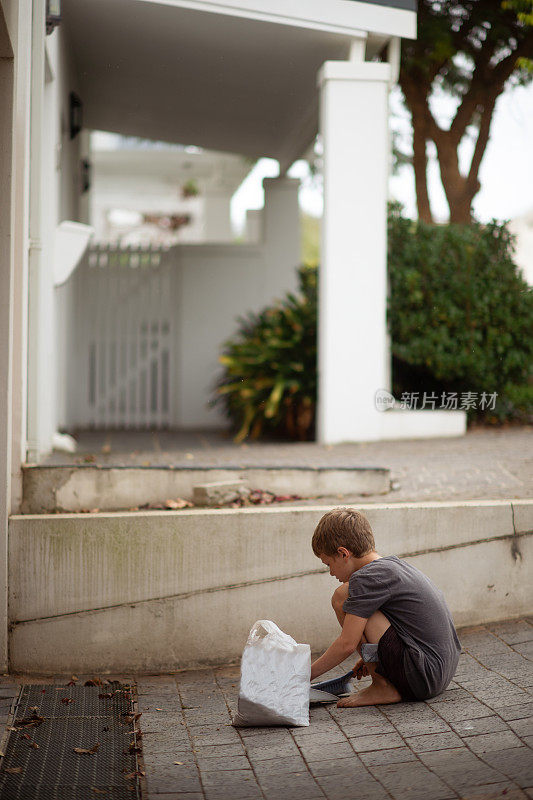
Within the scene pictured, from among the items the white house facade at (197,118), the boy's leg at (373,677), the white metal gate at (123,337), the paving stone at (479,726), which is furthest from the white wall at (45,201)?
the paving stone at (479,726)

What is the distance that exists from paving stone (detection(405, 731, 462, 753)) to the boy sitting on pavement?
33cm

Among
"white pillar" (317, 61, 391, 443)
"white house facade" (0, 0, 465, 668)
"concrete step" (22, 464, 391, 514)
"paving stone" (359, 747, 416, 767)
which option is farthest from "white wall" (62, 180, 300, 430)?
"paving stone" (359, 747, 416, 767)

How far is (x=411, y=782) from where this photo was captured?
334cm

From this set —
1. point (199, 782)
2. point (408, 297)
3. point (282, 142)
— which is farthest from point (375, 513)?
point (282, 142)

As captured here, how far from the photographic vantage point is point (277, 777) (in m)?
3.45

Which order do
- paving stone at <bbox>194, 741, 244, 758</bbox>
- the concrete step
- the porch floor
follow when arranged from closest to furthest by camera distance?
1. paving stone at <bbox>194, 741, 244, 758</bbox>
2. the concrete step
3. the porch floor

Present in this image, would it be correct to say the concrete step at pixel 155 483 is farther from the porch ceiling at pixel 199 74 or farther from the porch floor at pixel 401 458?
the porch ceiling at pixel 199 74

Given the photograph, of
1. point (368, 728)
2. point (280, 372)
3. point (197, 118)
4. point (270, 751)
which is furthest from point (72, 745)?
point (197, 118)

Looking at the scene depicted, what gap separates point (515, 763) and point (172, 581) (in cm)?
220

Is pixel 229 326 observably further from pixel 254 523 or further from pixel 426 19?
pixel 254 523

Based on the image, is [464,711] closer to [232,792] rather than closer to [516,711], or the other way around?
[516,711]

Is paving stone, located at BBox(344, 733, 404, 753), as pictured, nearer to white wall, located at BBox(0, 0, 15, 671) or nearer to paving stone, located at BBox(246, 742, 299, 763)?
paving stone, located at BBox(246, 742, 299, 763)

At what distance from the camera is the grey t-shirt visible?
3.99m

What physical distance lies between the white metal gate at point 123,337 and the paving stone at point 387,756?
8.51 m
